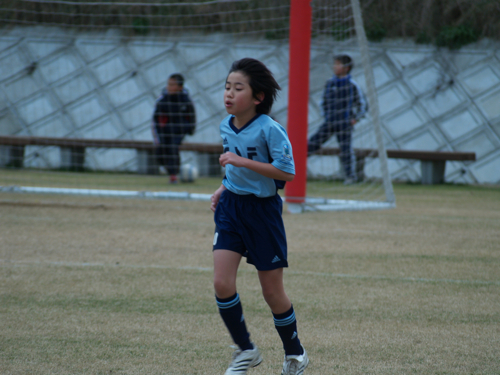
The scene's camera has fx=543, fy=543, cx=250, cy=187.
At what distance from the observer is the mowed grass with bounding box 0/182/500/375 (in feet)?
7.94

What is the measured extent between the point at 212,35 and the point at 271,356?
28.8ft

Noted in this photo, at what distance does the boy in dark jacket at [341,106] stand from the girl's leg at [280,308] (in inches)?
239

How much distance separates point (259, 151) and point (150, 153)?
9737 mm

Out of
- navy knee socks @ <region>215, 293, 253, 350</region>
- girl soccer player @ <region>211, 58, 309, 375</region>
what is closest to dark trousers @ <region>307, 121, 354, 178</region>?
girl soccer player @ <region>211, 58, 309, 375</region>

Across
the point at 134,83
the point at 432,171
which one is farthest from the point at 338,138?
the point at 134,83

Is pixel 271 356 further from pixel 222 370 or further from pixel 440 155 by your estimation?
pixel 440 155

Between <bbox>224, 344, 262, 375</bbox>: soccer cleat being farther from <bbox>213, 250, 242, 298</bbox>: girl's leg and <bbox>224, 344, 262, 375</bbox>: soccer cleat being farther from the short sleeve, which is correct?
the short sleeve

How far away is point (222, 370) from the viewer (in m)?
2.31

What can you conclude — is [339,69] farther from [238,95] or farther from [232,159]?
[232,159]

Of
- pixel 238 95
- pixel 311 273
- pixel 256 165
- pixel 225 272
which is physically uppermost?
pixel 238 95

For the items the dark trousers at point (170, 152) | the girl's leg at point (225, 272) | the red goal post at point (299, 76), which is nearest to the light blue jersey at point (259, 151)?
the girl's leg at point (225, 272)

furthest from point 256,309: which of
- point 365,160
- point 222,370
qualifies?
point 365,160

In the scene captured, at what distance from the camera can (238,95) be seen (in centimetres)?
234

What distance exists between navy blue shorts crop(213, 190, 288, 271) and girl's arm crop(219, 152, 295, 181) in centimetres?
15
